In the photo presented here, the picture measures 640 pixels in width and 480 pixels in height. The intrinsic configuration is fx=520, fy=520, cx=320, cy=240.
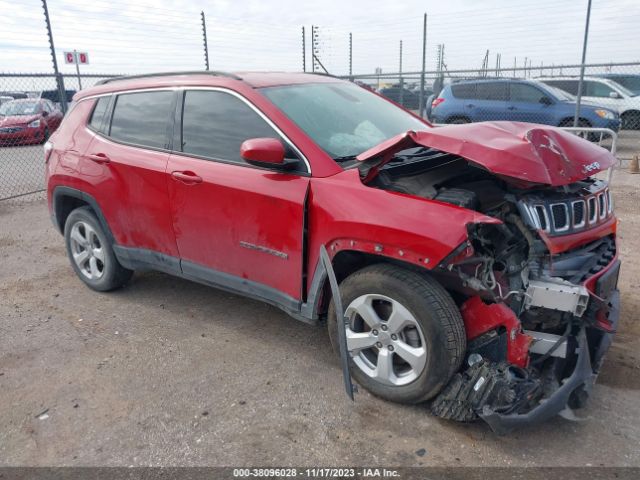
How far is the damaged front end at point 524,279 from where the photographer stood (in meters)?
2.56

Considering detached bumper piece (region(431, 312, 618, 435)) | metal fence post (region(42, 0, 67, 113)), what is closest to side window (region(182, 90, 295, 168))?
detached bumper piece (region(431, 312, 618, 435))

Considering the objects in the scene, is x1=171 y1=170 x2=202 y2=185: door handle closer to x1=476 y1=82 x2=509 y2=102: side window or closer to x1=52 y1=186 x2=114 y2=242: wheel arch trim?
x1=52 y1=186 x2=114 y2=242: wheel arch trim

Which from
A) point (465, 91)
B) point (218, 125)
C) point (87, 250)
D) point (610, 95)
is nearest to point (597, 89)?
point (610, 95)

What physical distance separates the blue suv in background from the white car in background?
5.85ft

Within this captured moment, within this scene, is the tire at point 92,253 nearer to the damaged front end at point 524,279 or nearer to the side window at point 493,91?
the damaged front end at point 524,279

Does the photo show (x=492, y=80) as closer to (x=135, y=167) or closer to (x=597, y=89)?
(x=597, y=89)

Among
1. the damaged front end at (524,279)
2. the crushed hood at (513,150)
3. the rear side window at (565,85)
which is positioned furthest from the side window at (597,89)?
the damaged front end at (524,279)

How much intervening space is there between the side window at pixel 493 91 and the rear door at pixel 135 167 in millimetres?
10438

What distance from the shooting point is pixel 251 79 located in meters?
3.57

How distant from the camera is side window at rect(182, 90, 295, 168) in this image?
3.34 metres

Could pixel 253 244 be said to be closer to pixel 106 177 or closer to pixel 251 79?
pixel 251 79

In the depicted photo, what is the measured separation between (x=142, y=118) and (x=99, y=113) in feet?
2.04

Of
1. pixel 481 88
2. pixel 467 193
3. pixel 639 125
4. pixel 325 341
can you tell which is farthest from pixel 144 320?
pixel 639 125

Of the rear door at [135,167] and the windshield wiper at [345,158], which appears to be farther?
the rear door at [135,167]
